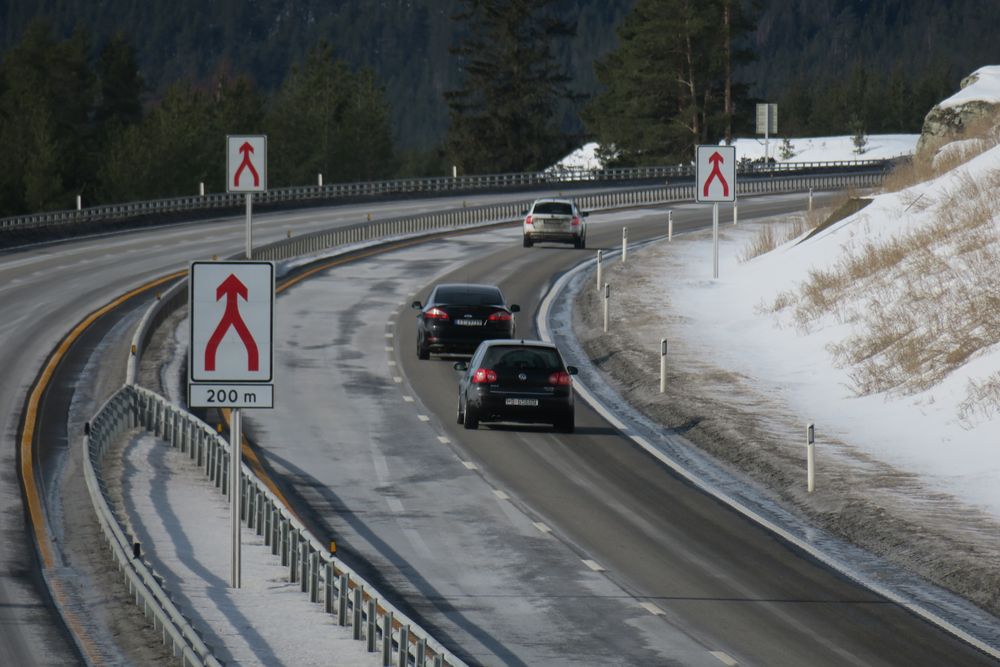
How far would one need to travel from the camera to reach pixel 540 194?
84.6m

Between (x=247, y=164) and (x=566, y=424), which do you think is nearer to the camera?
(x=566, y=424)

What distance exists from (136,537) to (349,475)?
4937mm

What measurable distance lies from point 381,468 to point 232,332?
843 cm

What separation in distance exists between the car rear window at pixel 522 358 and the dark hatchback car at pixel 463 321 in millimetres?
6581

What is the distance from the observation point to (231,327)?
49.6 ft

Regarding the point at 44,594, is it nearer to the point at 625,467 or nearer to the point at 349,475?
the point at 349,475

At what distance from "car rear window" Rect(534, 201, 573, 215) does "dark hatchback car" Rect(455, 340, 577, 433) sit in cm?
3180

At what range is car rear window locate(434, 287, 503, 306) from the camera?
33000 millimetres

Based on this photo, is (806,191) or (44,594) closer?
(44,594)

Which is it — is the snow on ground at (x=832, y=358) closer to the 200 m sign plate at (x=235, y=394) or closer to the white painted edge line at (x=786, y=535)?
the white painted edge line at (x=786, y=535)

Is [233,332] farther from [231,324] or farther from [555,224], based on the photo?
[555,224]

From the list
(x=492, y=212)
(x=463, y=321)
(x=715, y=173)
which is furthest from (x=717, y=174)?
(x=492, y=212)


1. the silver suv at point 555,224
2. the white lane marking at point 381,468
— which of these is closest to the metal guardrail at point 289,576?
the white lane marking at point 381,468

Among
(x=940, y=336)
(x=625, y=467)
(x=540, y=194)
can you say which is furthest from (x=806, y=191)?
(x=625, y=467)
